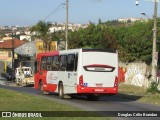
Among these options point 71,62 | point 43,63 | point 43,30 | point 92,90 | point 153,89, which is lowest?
point 153,89

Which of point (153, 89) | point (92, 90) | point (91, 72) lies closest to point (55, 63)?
point (91, 72)

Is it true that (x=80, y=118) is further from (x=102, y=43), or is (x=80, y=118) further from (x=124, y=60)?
(x=102, y=43)

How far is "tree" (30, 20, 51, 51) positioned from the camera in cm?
7729

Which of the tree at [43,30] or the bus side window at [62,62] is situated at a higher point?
the tree at [43,30]

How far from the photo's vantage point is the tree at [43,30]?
3043 inches

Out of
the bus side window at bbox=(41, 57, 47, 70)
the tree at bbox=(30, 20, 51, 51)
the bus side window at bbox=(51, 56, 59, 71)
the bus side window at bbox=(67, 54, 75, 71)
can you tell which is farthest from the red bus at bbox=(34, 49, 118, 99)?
the tree at bbox=(30, 20, 51, 51)

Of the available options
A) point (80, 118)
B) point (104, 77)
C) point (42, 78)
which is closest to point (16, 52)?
point (42, 78)

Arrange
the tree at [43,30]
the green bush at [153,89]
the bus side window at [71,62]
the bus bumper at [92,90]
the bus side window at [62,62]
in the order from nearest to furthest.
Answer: the bus bumper at [92,90]
the bus side window at [71,62]
the bus side window at [62,62]
the green bush at [153,89]
the tree at [43,30]

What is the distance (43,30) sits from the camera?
78438 millimetres

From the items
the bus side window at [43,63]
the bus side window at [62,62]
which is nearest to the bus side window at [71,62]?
the bus side window at [62,62]

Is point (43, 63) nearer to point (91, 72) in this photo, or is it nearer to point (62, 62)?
point (62, 62)

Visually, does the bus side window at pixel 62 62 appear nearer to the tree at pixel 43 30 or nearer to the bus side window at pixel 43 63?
the bus side window at pixel 43 63

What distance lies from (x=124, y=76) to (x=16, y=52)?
190 ft

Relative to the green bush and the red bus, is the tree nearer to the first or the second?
the green bush
